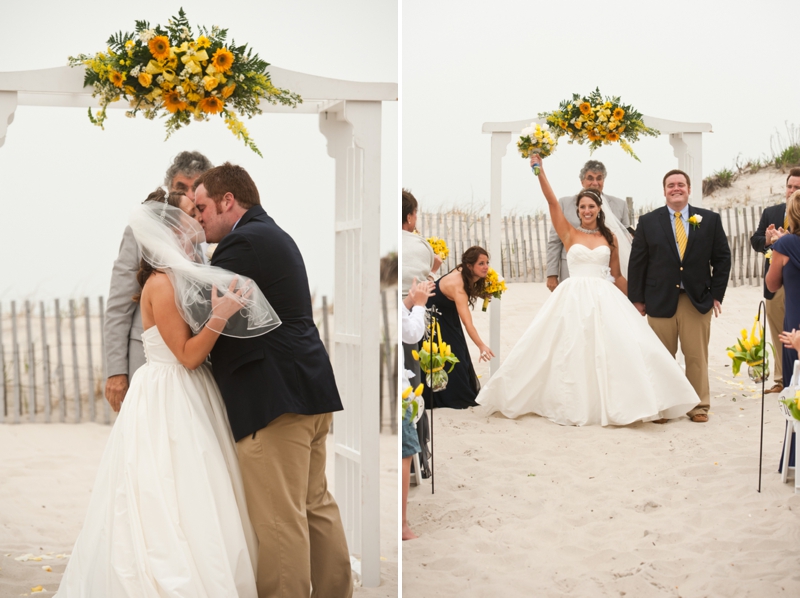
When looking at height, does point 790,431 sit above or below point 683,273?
below

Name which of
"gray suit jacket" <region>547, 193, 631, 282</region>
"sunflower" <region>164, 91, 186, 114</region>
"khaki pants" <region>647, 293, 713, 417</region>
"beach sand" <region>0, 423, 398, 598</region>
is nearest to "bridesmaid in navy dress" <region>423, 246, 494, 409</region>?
"gray suit jacket" <region>547, 193, 631, 282</region>

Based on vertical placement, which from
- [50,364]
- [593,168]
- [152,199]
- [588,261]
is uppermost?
[593,168]

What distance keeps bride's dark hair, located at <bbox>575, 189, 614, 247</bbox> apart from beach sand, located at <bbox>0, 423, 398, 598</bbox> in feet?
5.86

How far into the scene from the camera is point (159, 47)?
2.90m

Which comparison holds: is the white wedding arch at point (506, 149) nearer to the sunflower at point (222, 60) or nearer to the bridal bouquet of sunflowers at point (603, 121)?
the bridal bouquet of sunflowers at point (603, 121)

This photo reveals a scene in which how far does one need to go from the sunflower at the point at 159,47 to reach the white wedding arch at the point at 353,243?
0.30 m

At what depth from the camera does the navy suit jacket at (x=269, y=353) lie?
2467 mm

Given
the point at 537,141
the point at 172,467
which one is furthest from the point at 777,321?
the point at 172,467

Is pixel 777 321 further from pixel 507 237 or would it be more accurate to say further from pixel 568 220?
pixel 507 237

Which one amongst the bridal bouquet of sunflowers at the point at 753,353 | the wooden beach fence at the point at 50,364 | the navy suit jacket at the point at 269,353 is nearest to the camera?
the navy suit jacket at the point at 269,353

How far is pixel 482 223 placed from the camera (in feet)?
9.59

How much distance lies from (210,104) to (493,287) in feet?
4.64

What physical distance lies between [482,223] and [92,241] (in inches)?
245

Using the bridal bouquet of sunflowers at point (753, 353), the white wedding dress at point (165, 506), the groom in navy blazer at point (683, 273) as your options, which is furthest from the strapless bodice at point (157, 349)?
the bridal bouquet of sunflowers at point (753, 353)
